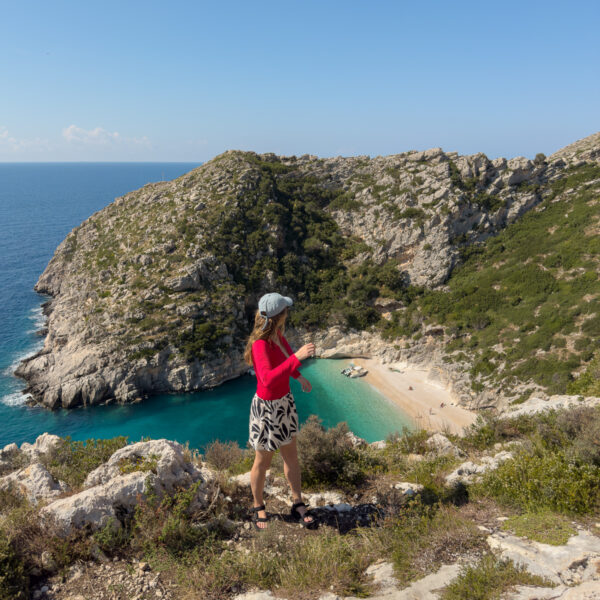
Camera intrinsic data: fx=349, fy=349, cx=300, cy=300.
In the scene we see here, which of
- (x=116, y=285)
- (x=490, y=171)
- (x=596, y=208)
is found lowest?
(x=116, y=285)

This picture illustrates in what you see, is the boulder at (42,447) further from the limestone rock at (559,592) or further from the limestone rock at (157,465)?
the limestone rock at (559,592)

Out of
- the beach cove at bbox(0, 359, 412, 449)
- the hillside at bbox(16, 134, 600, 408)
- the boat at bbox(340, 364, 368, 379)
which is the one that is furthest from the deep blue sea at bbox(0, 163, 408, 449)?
the hillside at bbox(16, 134, 600, 408)

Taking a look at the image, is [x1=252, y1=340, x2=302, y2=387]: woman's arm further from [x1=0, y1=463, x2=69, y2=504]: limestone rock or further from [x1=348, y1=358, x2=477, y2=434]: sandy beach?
[x1=348, y1=358, x2=477, y2=434]: sandy beach

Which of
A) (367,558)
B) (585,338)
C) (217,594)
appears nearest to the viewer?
(217,594)

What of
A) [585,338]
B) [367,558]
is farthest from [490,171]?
[367,558]

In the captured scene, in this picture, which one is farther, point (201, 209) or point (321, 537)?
point (201, 209)

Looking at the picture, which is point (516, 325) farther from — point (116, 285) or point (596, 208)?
point (116, 285)

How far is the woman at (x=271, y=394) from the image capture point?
4129mm

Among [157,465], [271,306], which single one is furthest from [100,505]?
[271,306]

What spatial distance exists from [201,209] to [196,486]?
119 feet

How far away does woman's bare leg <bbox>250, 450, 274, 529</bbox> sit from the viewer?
14.4 ft

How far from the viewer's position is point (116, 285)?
108 feet

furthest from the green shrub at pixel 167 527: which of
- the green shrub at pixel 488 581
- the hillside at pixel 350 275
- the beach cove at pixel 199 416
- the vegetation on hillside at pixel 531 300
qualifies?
the hillside at pixel 350 275

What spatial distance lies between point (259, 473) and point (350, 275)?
3451 cm
